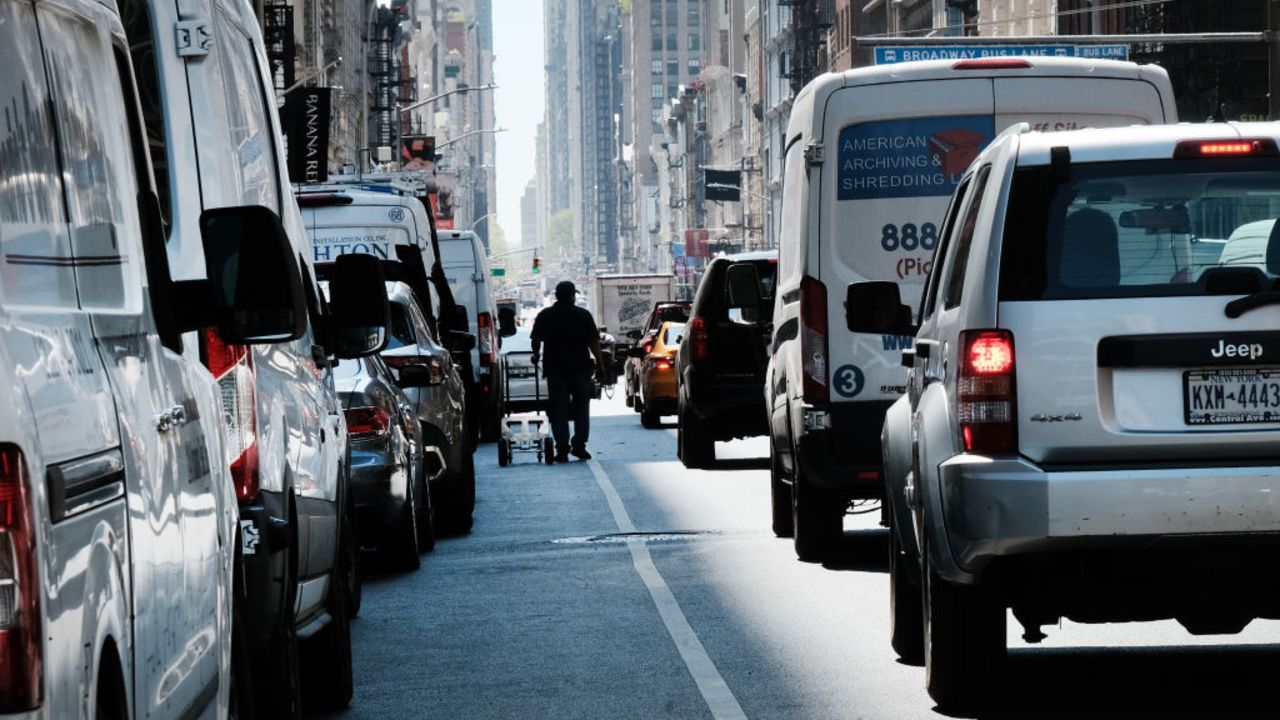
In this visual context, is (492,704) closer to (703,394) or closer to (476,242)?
(703,394)

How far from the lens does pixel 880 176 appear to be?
1313 cm

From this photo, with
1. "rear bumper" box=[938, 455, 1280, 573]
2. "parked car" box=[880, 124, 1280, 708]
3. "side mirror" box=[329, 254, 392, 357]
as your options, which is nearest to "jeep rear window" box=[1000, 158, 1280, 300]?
"parked car" box=[880, 124, 1280, 708]

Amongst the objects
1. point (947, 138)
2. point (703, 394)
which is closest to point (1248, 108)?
point (703, 394)

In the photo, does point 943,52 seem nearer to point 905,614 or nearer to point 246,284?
point 905,614

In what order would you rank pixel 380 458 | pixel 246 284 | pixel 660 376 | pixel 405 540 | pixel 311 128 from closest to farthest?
1. pixel 246 284
2. pixel 380 458
3. pixel 405 540
4. pixel 660 376
5. pixel 311 128

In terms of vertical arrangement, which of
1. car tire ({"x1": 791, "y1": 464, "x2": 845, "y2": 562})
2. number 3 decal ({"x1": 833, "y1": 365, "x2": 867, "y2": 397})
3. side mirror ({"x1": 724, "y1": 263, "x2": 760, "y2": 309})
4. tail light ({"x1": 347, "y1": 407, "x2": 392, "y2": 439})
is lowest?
car tire ({"x1": 791, "y1": 464, "x2": 845, "y2": 562})

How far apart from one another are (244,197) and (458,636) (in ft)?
13.1

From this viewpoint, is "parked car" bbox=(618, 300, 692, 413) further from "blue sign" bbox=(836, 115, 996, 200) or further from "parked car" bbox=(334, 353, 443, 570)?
"blue sign" bbox=(836, 115, 996, 200)

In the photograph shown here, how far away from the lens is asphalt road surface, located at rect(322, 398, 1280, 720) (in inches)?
352

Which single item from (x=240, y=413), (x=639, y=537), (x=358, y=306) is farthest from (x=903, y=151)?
(x=240, y=413)

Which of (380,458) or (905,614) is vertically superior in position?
(380,458)

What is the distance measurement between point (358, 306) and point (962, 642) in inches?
103

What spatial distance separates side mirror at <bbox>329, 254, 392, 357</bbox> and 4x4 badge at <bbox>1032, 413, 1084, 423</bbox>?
2698 mm

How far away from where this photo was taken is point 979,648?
8.19 metres
